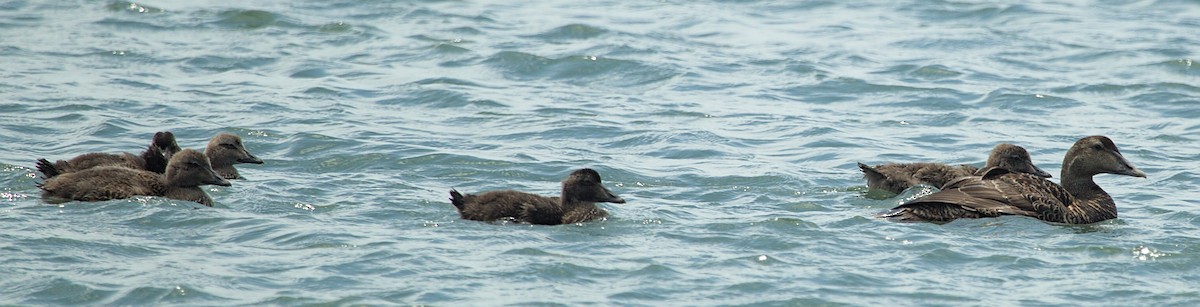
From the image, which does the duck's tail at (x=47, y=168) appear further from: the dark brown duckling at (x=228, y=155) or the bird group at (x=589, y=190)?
the dark brown duckling at (x=228, y=155)

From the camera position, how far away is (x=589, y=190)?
Result: 10.8 m

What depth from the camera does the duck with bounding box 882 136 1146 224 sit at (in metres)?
10.8

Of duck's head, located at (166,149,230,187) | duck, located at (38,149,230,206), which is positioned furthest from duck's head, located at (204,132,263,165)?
duck's head, located at (166,149,230,187)

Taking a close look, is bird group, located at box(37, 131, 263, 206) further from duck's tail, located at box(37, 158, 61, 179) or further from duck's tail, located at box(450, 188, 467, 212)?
duck's tail, located at box(450, 188, 467, 212)

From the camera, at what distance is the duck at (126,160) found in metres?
11.3

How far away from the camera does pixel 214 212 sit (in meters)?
10.5

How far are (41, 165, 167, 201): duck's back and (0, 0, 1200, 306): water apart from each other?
0.11 meters

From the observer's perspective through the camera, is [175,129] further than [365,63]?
No

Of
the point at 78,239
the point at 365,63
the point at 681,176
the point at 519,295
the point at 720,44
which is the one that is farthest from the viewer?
the point at 720,44

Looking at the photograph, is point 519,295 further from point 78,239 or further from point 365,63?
point 365,63

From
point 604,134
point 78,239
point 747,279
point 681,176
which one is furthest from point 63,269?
point 604,134

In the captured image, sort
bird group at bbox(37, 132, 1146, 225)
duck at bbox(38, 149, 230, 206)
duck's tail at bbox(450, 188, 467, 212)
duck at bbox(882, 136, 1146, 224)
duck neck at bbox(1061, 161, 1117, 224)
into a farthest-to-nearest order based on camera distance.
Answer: duck neck at bbox(1061, 161, 1117, 224) < duck at bbox(882, 136, 1146, 224) < duck at bbox(38, 149, 230, 206) < bird group at bbox(37, 132, 1146, 225) < duck's tail at bbox(450, 188, 467, 212)

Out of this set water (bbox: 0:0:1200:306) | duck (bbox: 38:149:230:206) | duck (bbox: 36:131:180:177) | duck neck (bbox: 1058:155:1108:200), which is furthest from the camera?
duck neck (bbox: 1058:155:1108:200)

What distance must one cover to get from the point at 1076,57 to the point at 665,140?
6692 mm
